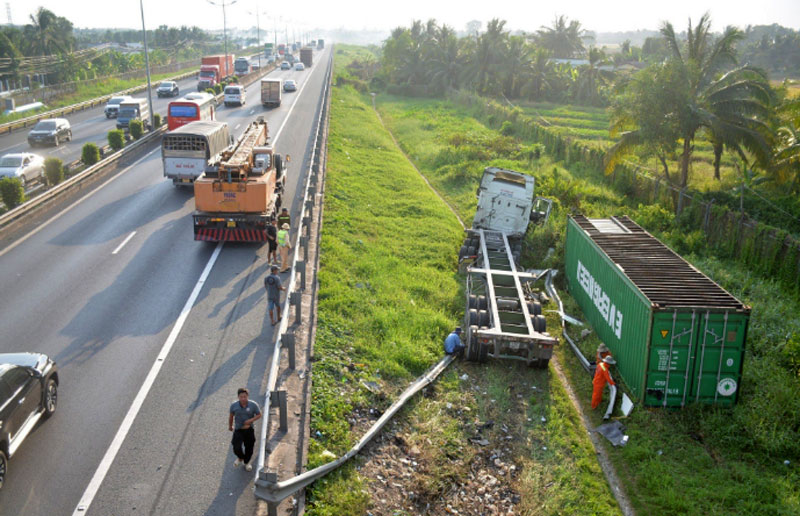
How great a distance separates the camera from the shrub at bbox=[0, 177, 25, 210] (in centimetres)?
2395

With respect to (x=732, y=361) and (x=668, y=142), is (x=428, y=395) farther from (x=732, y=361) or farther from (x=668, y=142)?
(x=668, y=142)

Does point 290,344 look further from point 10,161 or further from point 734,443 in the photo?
point 10,161

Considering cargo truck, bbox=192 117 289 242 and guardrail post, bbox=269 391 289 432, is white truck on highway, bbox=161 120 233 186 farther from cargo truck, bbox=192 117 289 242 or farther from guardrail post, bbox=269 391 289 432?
A: guardrail post, bbox=269 391 289 432

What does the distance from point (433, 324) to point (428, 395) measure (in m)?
3.19

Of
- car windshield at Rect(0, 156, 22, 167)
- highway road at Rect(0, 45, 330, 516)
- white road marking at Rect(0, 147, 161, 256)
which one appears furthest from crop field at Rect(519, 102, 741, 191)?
car windshield at Rect(0, 156, 22, 167)

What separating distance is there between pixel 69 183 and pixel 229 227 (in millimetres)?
10456

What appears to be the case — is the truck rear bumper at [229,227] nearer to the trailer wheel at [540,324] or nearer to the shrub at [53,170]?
the trailer wheel at [540,324]

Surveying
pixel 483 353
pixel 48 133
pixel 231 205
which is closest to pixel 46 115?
pixel 48 133

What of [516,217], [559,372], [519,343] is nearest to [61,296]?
[519,343]

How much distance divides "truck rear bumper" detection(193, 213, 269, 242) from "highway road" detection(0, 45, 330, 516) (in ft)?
1.22

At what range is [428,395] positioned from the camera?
13469mm

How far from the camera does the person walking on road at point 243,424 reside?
9.73m

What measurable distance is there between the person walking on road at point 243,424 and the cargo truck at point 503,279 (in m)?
6.32

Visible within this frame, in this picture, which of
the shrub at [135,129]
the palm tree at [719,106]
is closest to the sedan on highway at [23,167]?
the shrub at [135,129]
